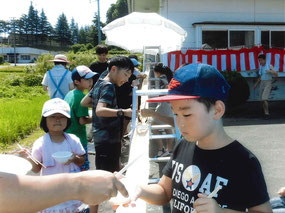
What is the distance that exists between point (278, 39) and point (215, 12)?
9.82 feet

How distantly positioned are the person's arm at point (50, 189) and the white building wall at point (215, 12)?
11.6 metres

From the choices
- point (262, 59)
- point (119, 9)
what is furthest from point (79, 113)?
point (119, 9)

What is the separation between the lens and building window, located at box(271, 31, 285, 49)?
13383mm

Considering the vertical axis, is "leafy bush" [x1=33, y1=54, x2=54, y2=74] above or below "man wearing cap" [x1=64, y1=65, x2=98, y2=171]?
above

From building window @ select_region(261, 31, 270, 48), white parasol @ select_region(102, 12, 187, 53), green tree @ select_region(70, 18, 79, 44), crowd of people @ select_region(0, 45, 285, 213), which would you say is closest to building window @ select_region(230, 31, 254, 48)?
building window @ select_region(261, 31, 270, 48)

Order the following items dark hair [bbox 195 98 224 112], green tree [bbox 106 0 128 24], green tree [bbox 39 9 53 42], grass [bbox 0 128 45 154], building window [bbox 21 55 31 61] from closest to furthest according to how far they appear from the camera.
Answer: dark hair [bbox 195 98 224 112]
grass [bbox 0 128 45 154]
green tree [bbox 106 0 128 24]
building window [bbox 21 55 31 61]
green tree [bbox 39 9 53 42]

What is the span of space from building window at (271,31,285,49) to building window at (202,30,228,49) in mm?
2098

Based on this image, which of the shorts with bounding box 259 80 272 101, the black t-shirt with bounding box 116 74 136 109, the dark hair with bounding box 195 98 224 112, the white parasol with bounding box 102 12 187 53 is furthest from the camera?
the shorts with bounding box 259 80 272 101

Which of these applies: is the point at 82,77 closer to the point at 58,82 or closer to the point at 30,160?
the point at 30,160

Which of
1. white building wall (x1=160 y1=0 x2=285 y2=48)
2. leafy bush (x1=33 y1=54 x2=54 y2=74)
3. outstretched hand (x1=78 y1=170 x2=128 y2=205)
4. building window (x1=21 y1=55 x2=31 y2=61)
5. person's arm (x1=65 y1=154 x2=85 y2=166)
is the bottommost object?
person's arm (x1=65 y1=154 x2=85 y2=166)

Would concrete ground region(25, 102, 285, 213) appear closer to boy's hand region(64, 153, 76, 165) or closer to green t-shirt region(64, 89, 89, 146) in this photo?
green t-shirt region(64, 89, 89, 146)

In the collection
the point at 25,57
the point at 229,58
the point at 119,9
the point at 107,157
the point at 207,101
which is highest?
the point at 119,9

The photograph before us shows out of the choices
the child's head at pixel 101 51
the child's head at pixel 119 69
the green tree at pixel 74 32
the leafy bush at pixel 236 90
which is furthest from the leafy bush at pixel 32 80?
the green tree at pixel 74 32

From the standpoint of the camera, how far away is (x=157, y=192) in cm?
187
